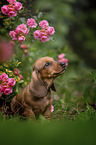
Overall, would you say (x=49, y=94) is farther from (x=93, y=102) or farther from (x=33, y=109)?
(x=93, y=102)

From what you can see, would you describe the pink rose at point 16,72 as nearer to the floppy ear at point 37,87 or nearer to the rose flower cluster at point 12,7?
the floppy ear at point 37,87

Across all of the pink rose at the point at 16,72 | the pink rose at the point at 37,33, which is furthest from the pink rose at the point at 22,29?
the pink rose at the point at 16,72

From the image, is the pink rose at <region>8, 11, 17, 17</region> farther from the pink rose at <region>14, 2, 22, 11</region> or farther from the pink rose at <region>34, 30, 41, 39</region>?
the pink rose at <region>34, 30, 41, 39</region>

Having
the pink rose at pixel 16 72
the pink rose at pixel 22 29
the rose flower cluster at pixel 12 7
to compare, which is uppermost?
the rose flower cluster at pixel 12 7

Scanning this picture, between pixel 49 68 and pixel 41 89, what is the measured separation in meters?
0.27

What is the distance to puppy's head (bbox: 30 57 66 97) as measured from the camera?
2.36 m

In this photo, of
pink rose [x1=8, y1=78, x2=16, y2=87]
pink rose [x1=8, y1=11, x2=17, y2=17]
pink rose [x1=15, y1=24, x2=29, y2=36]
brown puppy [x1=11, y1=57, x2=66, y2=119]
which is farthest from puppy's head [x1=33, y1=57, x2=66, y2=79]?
pink rose [x1=8, y1=11, x2=17, y2=17]

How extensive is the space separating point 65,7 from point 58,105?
3.41m

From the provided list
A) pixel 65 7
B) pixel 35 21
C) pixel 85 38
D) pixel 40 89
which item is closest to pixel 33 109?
pixel 40 89

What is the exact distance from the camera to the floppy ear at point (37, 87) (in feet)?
7.68

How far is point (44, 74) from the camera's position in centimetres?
242

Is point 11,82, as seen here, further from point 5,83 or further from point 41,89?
point 41,89

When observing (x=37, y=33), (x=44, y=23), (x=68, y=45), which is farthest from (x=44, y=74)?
(x=68, y=45)

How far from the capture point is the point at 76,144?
109cm
